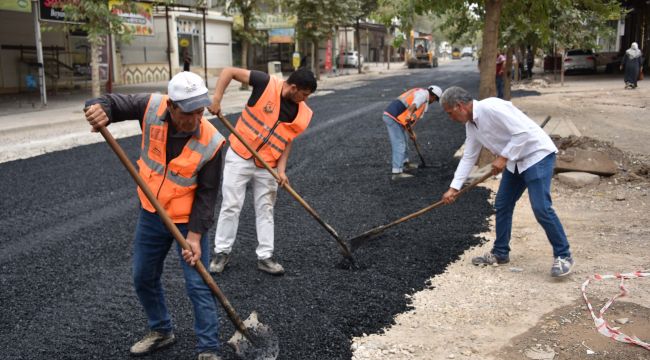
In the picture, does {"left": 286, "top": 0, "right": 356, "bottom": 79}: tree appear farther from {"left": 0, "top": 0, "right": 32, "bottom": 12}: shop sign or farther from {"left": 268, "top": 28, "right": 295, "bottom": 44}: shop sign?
{"left": 0, "top": 0, "right": 32, "bottom": 12}: shop sign

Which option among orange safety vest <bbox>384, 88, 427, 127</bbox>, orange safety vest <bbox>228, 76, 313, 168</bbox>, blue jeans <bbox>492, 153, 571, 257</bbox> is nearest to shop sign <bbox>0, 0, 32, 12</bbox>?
orange safety vest <bbox>384, 88, 427, 127</bbox>

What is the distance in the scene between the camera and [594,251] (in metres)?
5.24

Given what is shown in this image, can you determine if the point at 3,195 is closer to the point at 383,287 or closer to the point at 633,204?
the point at 383,287

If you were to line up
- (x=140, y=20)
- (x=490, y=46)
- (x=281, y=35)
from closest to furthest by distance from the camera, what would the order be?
(x=490, y=46)
(x=140, y=20)
(x=281, y=35)

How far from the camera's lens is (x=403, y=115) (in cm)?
763

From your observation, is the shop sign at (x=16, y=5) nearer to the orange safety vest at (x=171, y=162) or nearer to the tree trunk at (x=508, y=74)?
the tree trunk at (x=508, y=74)

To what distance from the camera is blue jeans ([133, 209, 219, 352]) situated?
3119 mm

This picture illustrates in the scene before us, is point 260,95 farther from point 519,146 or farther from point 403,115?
point 403,115

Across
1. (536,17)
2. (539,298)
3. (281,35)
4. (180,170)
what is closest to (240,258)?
(180,170)

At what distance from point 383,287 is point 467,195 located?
10.3ft

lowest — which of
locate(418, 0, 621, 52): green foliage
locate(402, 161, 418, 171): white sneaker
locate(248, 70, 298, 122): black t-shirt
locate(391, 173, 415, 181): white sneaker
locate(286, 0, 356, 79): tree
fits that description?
locate(391, 173, 415, 181): white sneaker

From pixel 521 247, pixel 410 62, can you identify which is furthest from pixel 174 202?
pixel 410 62

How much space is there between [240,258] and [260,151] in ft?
3.19

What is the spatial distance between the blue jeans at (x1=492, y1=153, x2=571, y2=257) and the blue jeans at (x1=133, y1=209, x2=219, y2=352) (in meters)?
2.51
